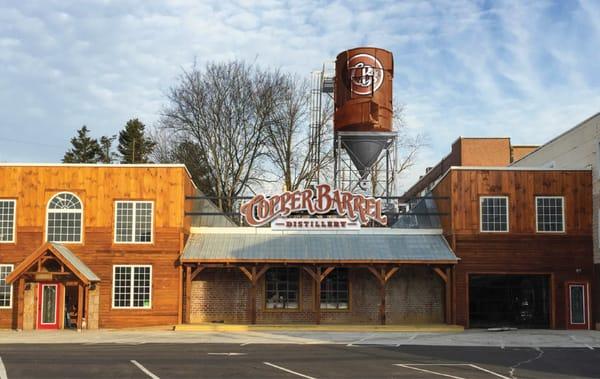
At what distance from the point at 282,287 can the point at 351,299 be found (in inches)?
125

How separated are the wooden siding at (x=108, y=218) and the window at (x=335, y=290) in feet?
21.7

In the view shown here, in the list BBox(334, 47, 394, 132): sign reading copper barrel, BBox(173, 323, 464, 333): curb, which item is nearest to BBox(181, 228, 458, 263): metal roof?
BBox(173, 323, 464, 333): curb

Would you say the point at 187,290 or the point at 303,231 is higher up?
the point at 303,231

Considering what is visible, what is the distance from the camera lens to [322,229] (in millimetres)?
33406

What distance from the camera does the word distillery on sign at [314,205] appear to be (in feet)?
109

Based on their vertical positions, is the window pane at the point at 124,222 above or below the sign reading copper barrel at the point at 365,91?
below

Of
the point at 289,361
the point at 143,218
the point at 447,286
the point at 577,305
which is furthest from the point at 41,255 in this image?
the point at 577,305

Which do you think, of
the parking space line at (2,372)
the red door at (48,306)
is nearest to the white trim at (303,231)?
the red door at (48,306)

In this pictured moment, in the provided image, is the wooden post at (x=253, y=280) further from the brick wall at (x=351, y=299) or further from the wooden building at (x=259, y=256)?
the brick wall at (x=351, y=299)

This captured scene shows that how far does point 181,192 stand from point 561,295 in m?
17.2

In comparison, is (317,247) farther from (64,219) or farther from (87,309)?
(64,219)

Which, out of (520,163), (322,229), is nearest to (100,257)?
(322,229)

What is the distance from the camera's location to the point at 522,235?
31.7 meters

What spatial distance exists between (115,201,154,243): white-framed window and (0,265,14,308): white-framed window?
4.94m
